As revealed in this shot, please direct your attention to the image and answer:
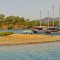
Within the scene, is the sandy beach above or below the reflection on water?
above

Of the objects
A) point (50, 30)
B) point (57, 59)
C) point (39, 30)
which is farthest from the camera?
point (39, 30)

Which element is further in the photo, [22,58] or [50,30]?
[50,30]

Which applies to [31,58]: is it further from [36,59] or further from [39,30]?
[39,30]

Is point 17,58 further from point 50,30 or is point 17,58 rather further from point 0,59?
point 50,30

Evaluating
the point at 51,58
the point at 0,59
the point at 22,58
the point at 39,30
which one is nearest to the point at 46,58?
the point at 51,58

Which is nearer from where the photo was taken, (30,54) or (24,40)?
(30,54)

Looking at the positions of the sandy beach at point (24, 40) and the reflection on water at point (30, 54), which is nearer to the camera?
the reflection on water at point (30, 54)

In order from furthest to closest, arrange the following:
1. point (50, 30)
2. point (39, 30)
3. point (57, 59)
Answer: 1. point (39, 30)
2. point (50, 30)
3. point (57, 59)

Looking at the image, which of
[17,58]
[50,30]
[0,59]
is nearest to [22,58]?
[17,58]

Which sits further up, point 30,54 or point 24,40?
point 24,40

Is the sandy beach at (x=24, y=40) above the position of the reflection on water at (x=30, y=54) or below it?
above

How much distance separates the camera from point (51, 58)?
22.8 metres

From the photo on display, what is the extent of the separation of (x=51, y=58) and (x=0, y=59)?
465 cm

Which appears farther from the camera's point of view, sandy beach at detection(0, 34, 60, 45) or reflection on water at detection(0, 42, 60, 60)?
sandy beach at detection(0, 34, 60, 45)
